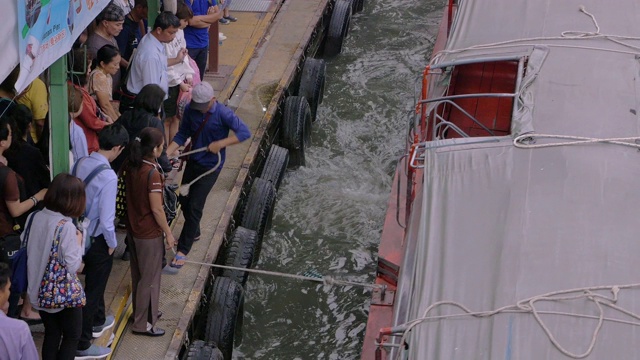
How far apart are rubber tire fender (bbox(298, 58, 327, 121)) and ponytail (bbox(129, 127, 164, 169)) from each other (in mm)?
5222

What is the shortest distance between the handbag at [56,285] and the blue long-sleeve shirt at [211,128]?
6.71 feet

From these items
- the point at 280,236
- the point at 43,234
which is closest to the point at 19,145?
the point at 43,234

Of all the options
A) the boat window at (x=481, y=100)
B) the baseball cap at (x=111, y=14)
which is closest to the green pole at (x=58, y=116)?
the baseball cap at (x=111, y=14)

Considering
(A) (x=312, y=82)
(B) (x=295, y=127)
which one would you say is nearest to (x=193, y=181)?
(B) (x=295, y=127)

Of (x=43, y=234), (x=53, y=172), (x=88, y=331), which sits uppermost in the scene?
(x=53, y=172)

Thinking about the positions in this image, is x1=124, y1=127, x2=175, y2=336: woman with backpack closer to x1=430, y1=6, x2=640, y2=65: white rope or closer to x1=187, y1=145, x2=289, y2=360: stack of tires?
x1=187, y1=145, x2=289, y2=360: stack of tires

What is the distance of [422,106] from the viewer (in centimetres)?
836

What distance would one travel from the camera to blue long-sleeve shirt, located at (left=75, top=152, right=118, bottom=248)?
646cm

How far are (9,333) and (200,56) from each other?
215 inches

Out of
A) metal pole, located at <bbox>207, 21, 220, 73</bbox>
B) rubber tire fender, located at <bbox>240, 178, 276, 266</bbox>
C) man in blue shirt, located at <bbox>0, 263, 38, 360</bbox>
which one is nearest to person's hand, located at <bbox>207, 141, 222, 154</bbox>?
rubber tire fender, located at <bbox>240, 178, 276, 266</bbox>

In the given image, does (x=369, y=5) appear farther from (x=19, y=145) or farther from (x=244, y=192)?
(x=19, y=145)

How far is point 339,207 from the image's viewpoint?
10477 millimetres

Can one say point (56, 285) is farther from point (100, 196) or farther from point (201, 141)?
point (201, 141)

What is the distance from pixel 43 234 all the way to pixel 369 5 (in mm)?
10638
